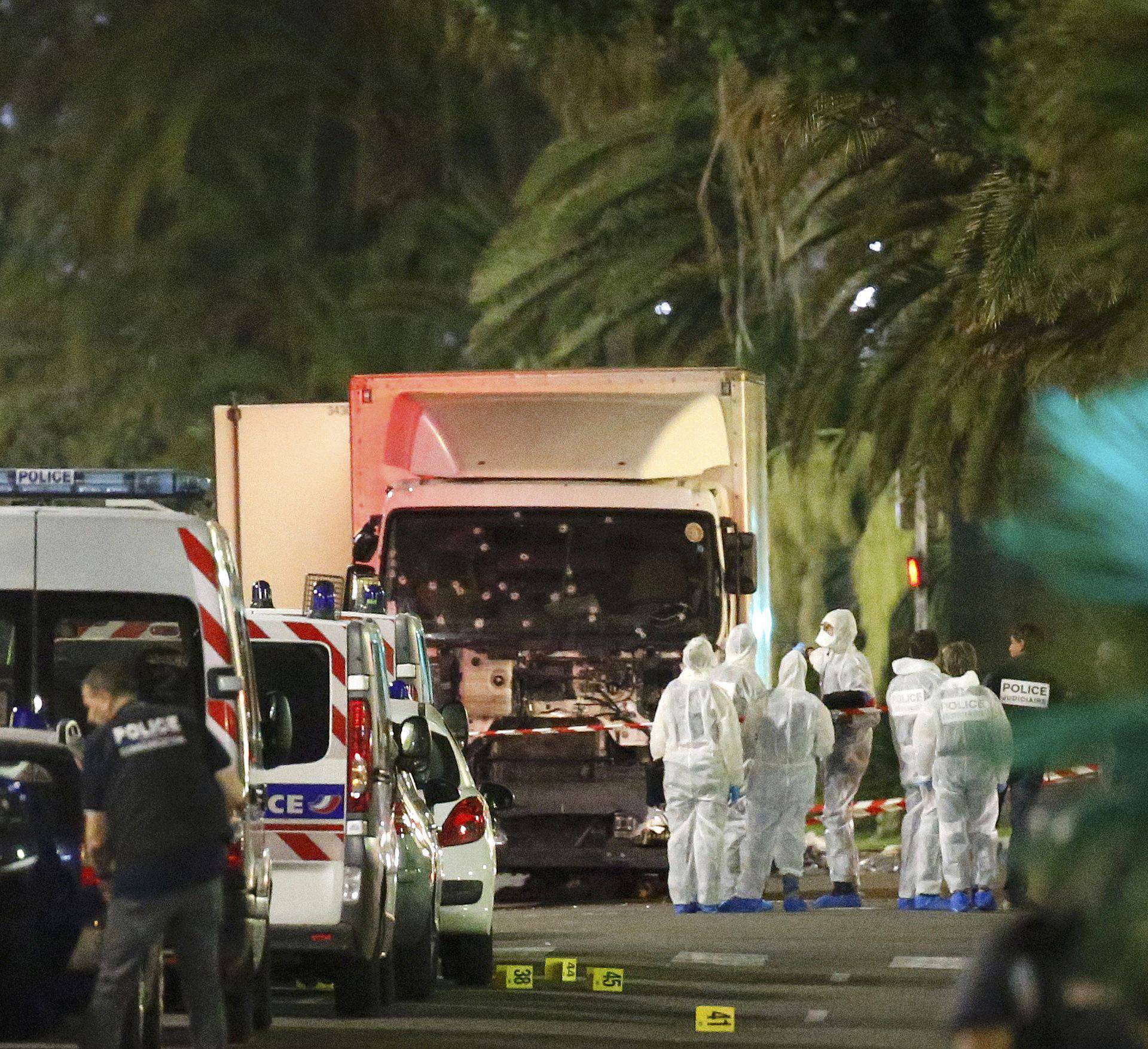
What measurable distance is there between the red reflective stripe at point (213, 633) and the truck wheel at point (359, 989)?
8.56 feet

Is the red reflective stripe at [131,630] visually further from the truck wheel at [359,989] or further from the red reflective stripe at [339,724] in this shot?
the truck wheel at [359,989]

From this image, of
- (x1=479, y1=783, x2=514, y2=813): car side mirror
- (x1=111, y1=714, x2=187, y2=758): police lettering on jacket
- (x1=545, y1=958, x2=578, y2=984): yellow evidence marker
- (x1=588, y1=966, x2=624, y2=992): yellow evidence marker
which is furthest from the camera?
(x1=479, y1=783, x2=514, y2=813): car side mirror

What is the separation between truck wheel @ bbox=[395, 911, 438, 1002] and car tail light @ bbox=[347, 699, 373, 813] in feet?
4.60

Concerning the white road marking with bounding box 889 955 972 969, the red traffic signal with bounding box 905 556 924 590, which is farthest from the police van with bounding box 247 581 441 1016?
the red traffic signal with bounding box 905 556 924 590

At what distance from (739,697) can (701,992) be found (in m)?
4.43

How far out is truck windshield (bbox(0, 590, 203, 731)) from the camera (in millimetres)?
9414

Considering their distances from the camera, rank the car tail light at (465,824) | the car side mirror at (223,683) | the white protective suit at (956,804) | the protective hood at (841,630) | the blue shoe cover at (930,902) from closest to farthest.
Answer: the car side mirror at (223,683) < the car tail light at (465,824) < the white protective suit at (956,804) < the blue shoe cover at (930,902) < the protective hood at (841,630)

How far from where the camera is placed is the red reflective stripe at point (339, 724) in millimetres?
11578

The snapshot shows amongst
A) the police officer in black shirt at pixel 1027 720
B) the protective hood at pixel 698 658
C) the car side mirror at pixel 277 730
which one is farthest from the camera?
the protective hood at pixel 698 658

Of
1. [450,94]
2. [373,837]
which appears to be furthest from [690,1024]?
[450,94]

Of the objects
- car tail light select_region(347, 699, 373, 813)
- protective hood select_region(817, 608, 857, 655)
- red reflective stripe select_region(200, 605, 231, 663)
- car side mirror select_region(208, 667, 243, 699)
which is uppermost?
protective hood select_region(817, 608, 857, 655)

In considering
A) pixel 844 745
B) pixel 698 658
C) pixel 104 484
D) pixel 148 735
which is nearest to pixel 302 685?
pixel 104 484

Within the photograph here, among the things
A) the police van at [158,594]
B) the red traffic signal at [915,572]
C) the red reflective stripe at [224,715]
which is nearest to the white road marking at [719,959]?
the police van at [158,594]

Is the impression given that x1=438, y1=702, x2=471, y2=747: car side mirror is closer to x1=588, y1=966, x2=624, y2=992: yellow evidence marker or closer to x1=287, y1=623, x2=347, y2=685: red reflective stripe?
x1=588, y1=966, x2=624, y2=992: yellow evidence marker
